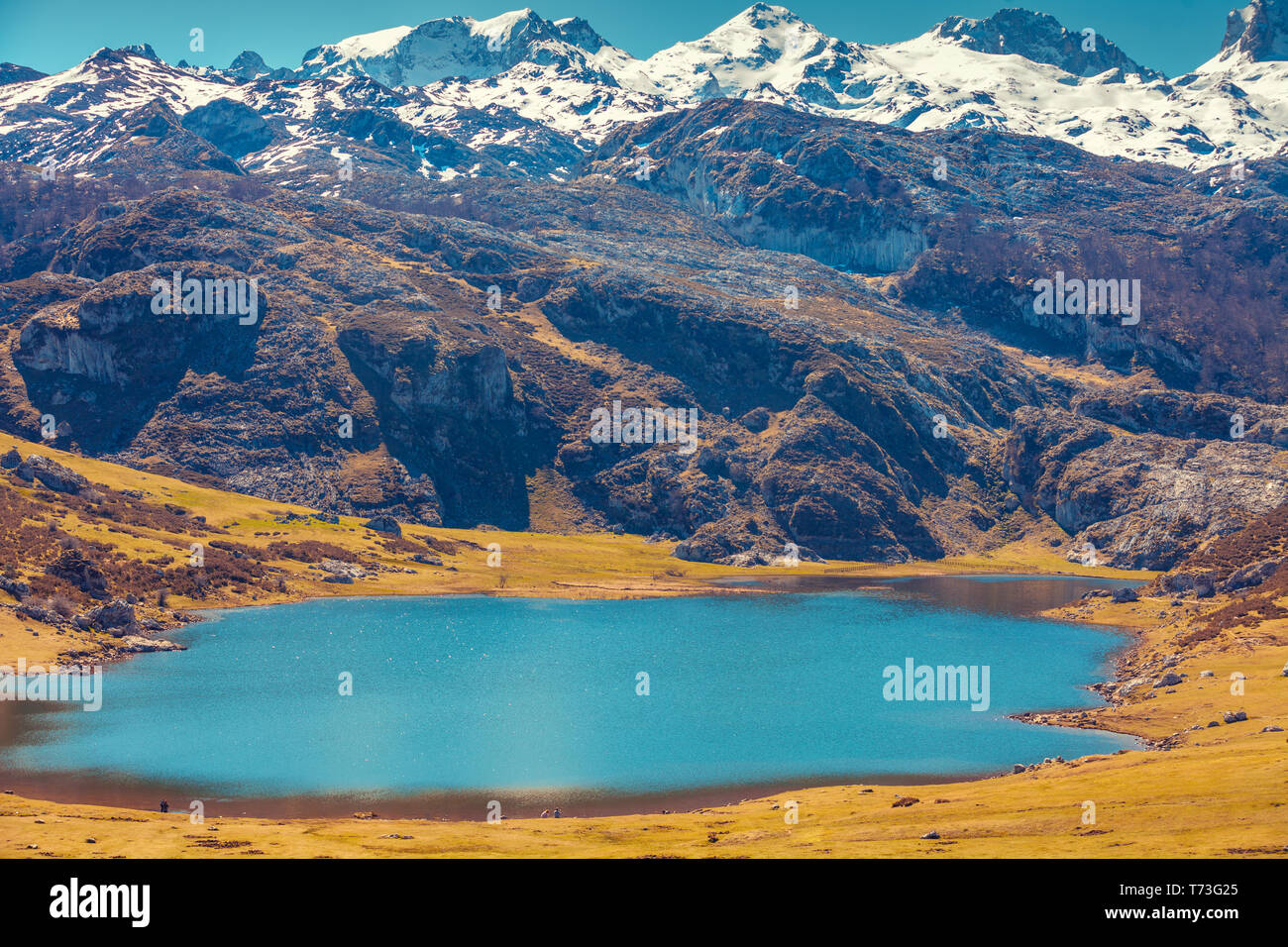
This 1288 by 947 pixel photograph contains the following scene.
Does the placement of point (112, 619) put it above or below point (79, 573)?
below

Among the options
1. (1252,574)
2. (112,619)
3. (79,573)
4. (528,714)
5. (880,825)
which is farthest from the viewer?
(1252,574)

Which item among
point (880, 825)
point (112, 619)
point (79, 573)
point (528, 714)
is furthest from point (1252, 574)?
point (79, 573)

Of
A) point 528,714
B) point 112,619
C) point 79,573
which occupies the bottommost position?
point 528,714

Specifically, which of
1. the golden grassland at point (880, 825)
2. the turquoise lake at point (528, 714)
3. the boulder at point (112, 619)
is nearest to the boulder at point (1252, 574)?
the turquoise lake at point (528, 714)

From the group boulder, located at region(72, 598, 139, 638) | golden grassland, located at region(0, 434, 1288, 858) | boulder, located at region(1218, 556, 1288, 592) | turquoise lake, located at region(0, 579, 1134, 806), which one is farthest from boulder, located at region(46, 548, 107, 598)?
boulder, located at region(1218, 556, 1288, 592)

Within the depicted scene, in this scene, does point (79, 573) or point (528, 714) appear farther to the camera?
point (79, 573)

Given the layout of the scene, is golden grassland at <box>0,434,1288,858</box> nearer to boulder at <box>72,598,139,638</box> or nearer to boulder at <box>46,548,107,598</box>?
boulder at <box>72,598,139,638</box>

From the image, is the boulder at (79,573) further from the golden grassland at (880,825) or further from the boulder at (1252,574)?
the boulder at (1252,574)

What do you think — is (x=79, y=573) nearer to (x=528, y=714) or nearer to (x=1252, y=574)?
(x=528, y=714)
